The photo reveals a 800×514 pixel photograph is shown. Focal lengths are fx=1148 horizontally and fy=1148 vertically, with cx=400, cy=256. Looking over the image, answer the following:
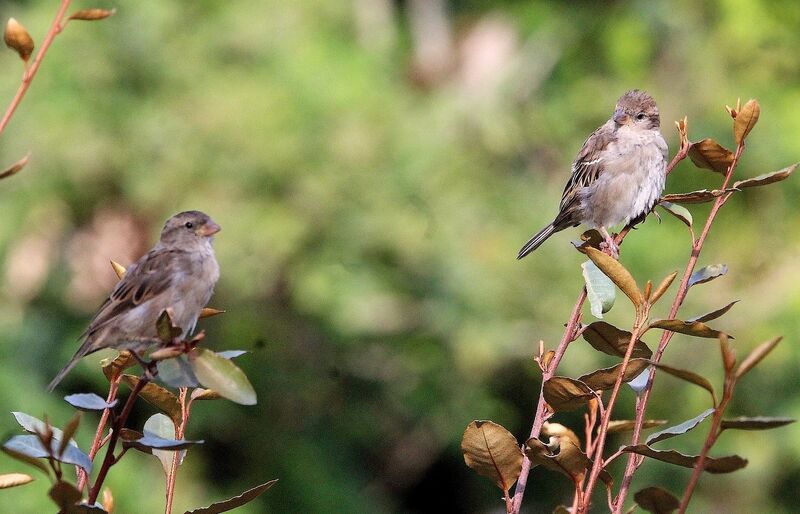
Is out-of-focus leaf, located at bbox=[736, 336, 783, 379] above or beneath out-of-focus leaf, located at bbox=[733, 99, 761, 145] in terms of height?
beneath

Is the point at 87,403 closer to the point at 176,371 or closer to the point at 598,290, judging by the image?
the point at 176,371

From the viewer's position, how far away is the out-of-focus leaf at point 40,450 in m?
1.24

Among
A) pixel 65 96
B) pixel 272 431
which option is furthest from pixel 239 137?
pixel 272 431

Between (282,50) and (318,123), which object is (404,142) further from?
(282,50)

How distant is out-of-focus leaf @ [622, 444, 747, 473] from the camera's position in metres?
1.29

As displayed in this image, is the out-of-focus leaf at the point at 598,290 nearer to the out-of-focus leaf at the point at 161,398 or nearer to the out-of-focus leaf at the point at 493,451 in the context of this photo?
the out-of-focus leaf at the point at 493,451

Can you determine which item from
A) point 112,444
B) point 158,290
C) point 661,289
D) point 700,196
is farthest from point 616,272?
point 158,290

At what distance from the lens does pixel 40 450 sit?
4.26 feet

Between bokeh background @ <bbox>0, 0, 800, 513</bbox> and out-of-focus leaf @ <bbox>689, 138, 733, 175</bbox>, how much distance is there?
4.80 meters

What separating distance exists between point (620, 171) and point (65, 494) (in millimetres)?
2689

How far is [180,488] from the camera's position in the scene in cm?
628

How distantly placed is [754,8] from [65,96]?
462 centimetres

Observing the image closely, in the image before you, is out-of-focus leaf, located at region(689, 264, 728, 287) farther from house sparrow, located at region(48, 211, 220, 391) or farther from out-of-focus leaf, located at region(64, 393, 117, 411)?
house sparrow, located at region(48, 211, 220, 391)

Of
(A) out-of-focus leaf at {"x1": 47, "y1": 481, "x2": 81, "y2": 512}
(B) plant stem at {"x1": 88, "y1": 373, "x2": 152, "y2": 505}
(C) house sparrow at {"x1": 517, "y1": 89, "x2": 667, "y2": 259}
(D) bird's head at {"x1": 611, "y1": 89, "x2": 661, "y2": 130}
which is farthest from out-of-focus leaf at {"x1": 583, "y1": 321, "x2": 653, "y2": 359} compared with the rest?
(D) bird's head at {"x1": 611, "y1": 89, "x2": 661, "y2": 130}
